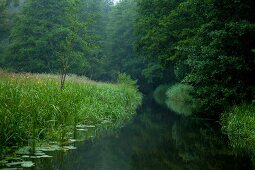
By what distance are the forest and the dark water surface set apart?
1140 mm

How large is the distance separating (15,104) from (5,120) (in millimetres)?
988

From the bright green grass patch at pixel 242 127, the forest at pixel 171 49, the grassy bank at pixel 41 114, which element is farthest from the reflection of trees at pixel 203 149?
the grassy bank at pixel 41 114

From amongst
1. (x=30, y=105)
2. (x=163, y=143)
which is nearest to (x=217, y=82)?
(x=163, y=143)

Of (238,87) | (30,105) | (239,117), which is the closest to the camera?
(30,105)

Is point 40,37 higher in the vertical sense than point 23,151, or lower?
higher

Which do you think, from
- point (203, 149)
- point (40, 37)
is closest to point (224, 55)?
point (203, 149)

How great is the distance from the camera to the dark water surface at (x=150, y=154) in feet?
25.5

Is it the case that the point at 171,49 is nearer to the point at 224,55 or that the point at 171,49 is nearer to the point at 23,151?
the point at 224,55

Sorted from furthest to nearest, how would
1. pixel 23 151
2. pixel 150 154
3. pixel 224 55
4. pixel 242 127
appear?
pixel 224 55 → pixel 242 127 → pixel 150 154 → pixel 23 151

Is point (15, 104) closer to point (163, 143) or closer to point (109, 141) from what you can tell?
point (109, 141)

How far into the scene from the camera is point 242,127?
1252cm

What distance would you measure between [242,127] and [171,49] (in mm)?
14289

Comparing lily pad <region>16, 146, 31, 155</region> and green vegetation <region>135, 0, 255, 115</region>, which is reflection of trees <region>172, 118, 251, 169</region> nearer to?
green vegetation <region>135, 0, 255, 115</region>

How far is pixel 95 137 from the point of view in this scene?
10695 mm
